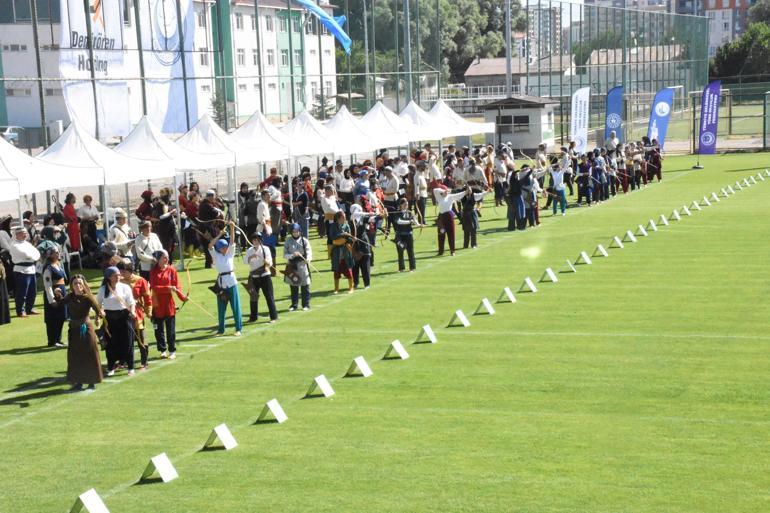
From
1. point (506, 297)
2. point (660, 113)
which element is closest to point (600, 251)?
point (506, 297)

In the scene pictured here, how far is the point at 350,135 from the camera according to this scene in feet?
117

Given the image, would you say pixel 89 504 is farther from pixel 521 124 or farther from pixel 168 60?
pixel 521 124

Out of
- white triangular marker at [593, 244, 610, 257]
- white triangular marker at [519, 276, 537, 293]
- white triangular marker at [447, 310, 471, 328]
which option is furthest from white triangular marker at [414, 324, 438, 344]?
white triangular marker at [593, 244, 610, 257]

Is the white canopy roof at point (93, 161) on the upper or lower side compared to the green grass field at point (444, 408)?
upper

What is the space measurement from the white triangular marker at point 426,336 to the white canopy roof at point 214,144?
12.5 meters

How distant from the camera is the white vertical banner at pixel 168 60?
3378cm

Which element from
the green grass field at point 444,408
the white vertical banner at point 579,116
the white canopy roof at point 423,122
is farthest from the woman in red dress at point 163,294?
the white vertical banner at point 579,116

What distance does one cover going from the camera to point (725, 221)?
3108 cm

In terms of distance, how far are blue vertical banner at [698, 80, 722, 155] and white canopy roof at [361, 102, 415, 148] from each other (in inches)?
749

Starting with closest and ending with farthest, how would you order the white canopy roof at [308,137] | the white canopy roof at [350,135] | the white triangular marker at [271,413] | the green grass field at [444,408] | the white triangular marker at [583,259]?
the green grass field at [444,408] → the white triangular marker at [271,413] → the white triangular marker at [583,259] → the white canopy roof at [308,137] → the white canopy roof at [350,135]

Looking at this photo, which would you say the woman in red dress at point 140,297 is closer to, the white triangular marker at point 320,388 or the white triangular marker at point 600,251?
the white triangular marker at point 320,388

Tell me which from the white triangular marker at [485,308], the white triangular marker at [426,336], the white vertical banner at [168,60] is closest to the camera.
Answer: the white triangular marker at [426,336]

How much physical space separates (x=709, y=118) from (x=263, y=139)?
29.8 m

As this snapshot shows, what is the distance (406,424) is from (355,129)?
81.4 ft
